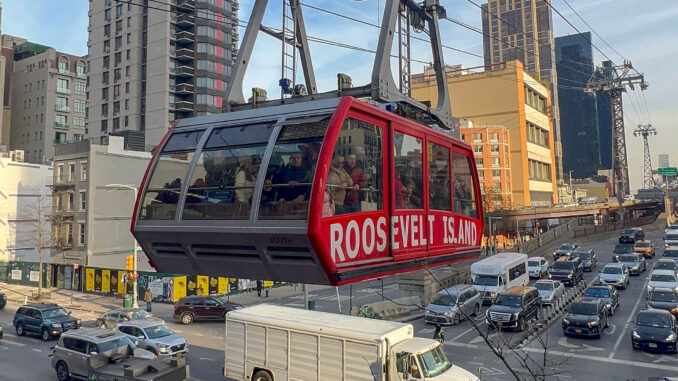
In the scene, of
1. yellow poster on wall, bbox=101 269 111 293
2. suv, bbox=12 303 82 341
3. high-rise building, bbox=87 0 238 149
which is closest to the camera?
suv, bbox=12 303 82 341

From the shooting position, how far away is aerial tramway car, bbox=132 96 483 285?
570cm

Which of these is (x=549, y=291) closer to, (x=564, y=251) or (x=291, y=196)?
(x=564, y=251)

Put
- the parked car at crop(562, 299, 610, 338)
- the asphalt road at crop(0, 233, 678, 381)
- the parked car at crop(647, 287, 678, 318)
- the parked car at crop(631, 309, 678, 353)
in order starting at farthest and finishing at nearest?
the parked car at crop(647, 287, 678, 318), the parked car at crop(562, 299, 610, 338), the parked car at crop(631, 309, 678, 353), the asphalt road at crop(0, 233, 678, 381)

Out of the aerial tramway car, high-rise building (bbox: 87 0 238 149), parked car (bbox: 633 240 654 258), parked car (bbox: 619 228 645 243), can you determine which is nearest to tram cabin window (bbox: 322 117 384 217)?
the aerial tramway car

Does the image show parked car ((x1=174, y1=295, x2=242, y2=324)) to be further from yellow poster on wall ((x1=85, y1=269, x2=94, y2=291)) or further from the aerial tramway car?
the aerial tramway car

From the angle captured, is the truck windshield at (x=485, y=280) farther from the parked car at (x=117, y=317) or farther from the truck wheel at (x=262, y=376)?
the parked car at (x=117, y=317)

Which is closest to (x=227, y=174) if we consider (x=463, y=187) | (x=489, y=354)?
(x=463, y=187)

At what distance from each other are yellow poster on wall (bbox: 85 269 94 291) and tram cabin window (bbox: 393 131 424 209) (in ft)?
129

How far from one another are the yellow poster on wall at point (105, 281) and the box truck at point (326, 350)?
2719 cm

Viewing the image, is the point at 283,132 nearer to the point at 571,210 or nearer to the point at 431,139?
the point at 431,139

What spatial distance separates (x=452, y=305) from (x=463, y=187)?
17176 mm

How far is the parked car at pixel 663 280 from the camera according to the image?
28.4 metres

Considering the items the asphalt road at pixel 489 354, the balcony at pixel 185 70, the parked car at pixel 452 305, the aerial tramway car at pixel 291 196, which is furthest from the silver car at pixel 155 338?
the balcony at pixel 185 70

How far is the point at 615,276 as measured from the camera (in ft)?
110
